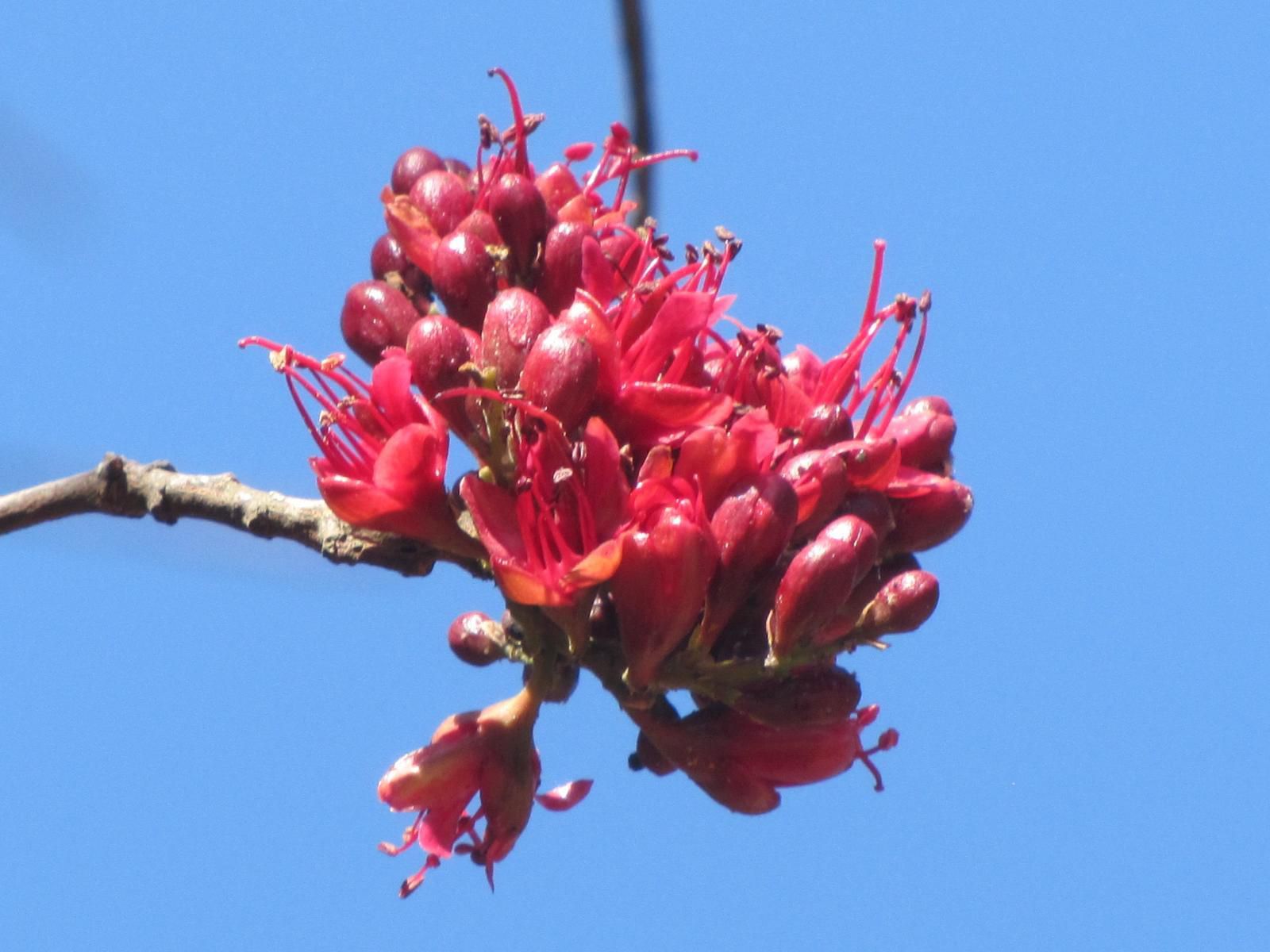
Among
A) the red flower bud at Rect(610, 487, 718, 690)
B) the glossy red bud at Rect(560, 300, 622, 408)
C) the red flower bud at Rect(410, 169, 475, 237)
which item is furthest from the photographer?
the red flower bud at Rect(410, 169, 475, 237)

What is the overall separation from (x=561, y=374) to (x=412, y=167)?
79cm

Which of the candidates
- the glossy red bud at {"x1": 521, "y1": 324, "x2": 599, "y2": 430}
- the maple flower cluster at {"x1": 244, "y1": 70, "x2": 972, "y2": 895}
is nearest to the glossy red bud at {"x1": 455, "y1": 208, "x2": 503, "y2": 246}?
the maple flower cluster at {"x1": 244, "y1": 70, "x2": 972, "y2": 895}

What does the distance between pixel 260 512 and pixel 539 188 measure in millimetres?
799

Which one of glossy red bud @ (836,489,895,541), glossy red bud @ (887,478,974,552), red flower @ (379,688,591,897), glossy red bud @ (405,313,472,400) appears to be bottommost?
red flower @ (379,688,591,897)

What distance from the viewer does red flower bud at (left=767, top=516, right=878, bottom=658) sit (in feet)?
6.89

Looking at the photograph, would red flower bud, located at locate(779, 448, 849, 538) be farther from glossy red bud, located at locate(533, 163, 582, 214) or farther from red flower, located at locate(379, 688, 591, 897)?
glossy red bud, located at locate(533, 163, 582, 214)

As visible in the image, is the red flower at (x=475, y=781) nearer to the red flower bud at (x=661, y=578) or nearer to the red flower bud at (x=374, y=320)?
the red flower bud at (x=661, y=578)

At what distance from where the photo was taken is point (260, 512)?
94.3 inches

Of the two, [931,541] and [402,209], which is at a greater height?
[402,209]

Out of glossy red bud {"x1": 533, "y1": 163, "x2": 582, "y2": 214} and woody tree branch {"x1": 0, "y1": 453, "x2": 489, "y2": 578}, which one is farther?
glossy red bud {"x1": 533, "y1": 163, "x2": 582, "y2": 214}

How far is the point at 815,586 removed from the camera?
2.10m

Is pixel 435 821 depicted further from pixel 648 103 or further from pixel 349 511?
pixel 648 103

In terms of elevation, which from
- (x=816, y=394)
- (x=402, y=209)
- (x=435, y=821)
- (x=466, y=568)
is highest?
(x=402, y=209)

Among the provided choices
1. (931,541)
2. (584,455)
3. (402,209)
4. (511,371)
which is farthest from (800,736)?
(402,209)
